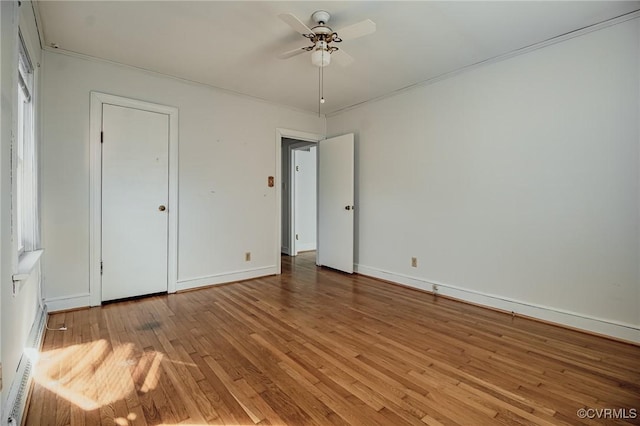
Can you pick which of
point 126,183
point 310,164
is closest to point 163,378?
point 126,183

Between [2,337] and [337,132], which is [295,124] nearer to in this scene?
[337,132]

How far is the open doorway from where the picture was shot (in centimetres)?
607

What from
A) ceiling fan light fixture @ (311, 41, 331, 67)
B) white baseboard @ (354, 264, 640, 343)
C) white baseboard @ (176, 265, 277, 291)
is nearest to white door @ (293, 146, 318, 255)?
white baseboard @ (176, 265, 277, 291)

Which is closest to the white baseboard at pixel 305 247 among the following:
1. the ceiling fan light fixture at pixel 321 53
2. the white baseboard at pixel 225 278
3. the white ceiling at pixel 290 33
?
the white baseboard at pixel 225 278

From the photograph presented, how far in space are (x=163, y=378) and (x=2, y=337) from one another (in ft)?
2.62

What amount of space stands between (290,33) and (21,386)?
290 cm

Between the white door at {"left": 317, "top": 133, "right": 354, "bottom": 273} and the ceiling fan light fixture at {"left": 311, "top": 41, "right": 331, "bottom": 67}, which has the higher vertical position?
the ceiling fan light fixture at {"left": 311, "top": 41, "right": 331, "bottom": 67}

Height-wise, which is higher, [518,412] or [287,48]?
[287,48]

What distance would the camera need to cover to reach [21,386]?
1626 mm

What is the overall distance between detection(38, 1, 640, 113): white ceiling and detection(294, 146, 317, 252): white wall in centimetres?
285

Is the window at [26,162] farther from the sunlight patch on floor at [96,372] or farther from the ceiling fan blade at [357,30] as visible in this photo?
the ceiling fan blade at [357,30]

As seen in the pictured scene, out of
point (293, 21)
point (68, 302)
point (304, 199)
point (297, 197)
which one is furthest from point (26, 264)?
point (304, 199)

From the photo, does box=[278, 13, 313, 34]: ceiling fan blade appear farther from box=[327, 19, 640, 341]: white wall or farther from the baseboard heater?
the baseboard heater

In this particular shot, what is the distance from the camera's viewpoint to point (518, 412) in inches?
61.8
